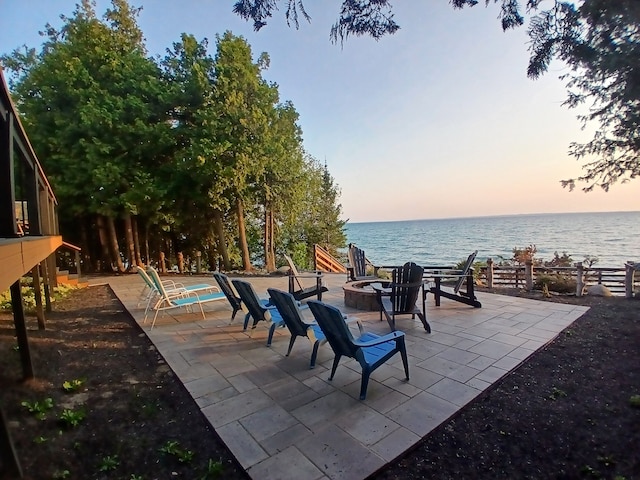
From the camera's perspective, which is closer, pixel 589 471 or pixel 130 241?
pixel 589 471

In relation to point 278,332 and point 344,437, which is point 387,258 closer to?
point 278,332

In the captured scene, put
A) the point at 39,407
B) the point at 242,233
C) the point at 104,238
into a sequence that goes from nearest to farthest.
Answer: the point at 39,407
the point at 104,238
the point at 242,233

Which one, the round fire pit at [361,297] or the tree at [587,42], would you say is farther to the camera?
the round fire pit at [361,297]

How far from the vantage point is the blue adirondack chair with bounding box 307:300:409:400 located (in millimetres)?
2756

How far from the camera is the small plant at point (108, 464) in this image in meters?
2.06

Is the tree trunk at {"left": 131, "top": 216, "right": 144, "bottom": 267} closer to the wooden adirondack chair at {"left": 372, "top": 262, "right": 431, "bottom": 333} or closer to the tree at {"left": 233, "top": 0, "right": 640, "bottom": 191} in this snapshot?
the wooden adirondack chair at {"left": 372, "top": 262, "right": 431, "bottom": 333}

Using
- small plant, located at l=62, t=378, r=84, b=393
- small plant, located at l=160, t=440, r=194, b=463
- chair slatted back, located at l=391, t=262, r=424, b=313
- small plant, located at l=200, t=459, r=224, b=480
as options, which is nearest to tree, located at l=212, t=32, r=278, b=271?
chair slatted back, located at l=391, t=262, r=424, b=313

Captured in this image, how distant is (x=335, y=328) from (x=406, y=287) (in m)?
1.95

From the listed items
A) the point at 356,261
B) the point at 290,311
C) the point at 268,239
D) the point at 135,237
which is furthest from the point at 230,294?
the point at 268,239

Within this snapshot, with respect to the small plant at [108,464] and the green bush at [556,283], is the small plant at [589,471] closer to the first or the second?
the small plant at [108,464]

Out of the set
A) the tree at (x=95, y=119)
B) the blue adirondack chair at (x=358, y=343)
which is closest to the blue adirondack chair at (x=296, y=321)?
the blue adirondack chair at (x=358, y=343)

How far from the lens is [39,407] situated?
270cm

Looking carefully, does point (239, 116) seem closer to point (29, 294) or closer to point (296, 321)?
point (29, 294)

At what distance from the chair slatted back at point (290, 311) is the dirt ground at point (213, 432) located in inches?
46.9
